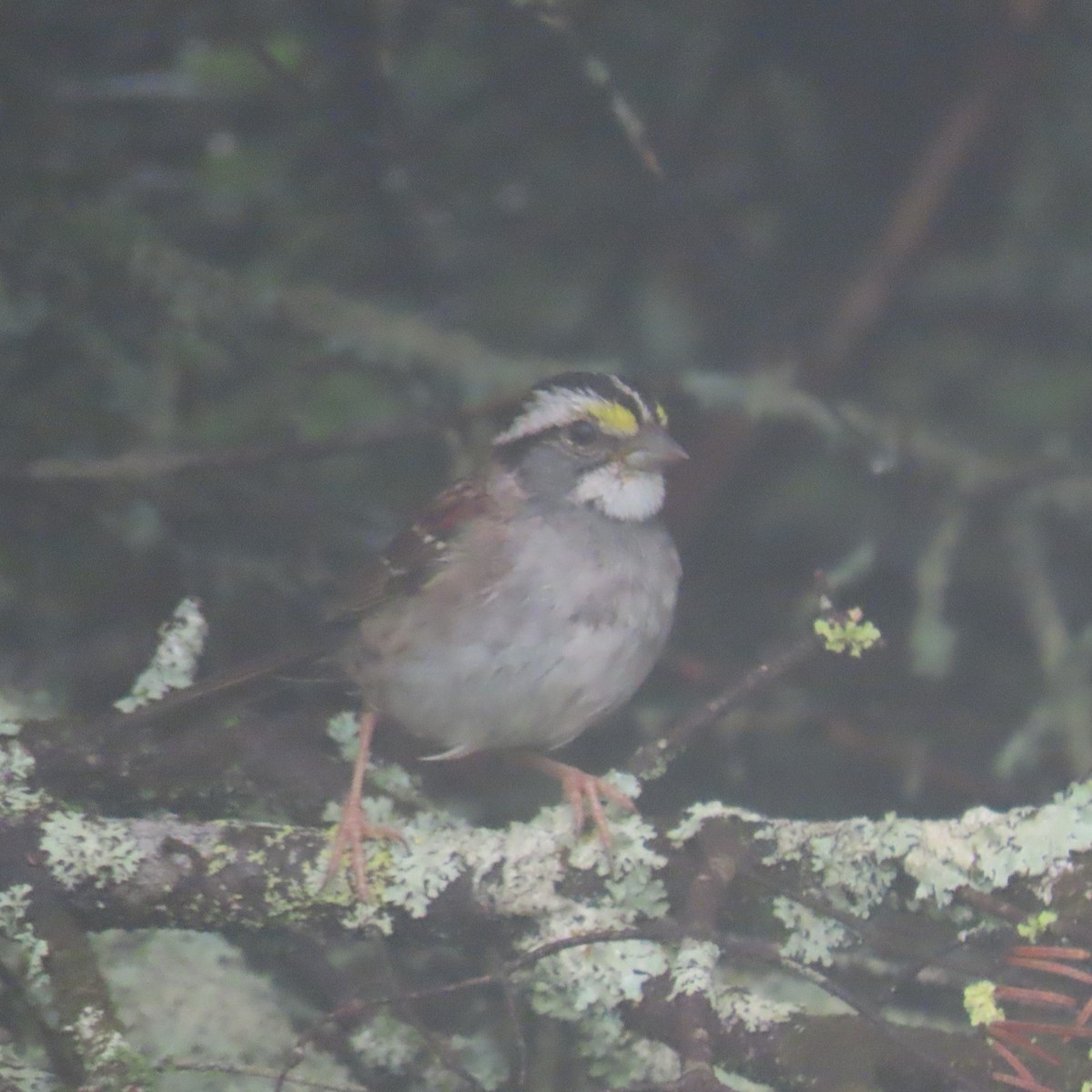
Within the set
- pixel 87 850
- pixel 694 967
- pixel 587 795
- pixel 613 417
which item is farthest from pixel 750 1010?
pixel 613 417

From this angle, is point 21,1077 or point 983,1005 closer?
point 21,1077

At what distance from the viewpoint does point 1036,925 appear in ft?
5.26

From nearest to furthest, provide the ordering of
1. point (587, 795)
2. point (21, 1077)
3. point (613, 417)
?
point (21, 1077)
point (587, 795)
point (613, 417)

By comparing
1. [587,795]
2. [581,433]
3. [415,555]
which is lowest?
[587,795]

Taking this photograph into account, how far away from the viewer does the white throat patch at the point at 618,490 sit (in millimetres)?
2082

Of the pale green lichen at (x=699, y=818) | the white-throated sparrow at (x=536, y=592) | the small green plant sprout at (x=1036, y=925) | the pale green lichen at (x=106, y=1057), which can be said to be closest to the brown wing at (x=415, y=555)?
the white-throated sparrow at (x=536, y=592)

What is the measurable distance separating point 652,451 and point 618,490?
8cm

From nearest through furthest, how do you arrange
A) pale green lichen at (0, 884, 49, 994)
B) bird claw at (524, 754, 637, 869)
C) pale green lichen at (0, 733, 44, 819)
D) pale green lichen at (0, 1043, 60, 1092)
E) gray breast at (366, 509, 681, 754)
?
1. pale green lichen at (0, 1043, 60, 1092)
2. pale green lichen at (0, 884, 49, 994)
3. pale green lichen at (0, 733, 44, 819)
4. bird claw at (524, 754, 637, 869)
5. gray breast at (366, 509, 681, 754)

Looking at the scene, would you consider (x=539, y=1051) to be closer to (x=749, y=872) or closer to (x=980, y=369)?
(x=749, y=872)

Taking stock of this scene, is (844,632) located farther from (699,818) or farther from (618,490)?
(618,490)

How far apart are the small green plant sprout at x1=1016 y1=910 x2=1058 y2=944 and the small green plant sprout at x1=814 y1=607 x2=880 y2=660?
1.16ft

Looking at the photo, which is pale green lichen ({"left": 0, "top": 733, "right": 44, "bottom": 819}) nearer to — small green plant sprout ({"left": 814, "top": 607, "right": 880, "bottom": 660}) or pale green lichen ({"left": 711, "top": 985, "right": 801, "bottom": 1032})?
pale green lichen ({"left": 711, "top": 985, "right": 801, "bottom": 1032})

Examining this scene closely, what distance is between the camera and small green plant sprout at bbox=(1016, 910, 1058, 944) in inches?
63.1

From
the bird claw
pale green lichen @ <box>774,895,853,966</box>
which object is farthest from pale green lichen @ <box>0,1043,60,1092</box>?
pale green lichen @ <box>774,895,853,966</box>
